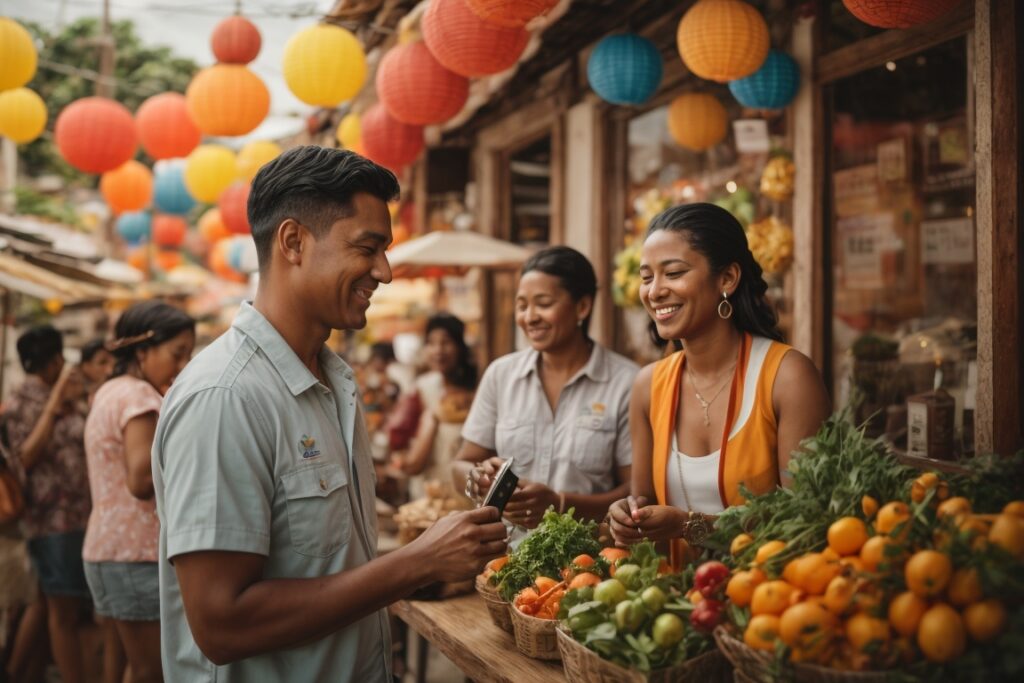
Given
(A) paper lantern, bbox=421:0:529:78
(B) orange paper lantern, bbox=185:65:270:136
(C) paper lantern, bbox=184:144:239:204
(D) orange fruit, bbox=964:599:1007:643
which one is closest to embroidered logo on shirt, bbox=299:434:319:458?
(D) orange fruit, bbox=964:599:1007:643

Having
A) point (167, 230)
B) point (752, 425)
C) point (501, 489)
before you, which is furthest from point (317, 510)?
point (167, 230)

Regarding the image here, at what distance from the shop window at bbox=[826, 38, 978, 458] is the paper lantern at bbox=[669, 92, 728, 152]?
70 cm

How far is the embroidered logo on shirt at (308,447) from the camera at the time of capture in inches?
78.5

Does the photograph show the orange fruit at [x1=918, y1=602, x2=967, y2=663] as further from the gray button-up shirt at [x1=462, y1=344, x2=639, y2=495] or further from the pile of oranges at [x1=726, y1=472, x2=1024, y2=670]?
the gray button-up shirt at [x1=462, y1=344, x2=639, y2=495]

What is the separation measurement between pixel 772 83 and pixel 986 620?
360cm

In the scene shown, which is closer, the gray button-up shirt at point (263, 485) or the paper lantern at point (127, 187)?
the gray button-up shirt at point (263, 485)

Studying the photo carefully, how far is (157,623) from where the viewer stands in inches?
158

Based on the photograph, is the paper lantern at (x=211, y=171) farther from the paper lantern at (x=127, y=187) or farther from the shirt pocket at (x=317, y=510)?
the shirt pocket at (x=317, y=510)

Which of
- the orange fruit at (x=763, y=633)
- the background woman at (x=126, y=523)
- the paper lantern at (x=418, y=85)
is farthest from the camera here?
the paper lantern at (x=418, y=85)

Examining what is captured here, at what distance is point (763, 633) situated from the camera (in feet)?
5.75

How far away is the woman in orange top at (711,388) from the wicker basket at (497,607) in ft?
1.41

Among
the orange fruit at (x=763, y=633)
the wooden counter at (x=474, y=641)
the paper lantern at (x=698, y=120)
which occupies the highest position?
the paper lantern at (x=698, y=120)

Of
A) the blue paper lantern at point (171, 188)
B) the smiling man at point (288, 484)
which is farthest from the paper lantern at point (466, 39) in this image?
the blue paper lantern at point (171, 188)

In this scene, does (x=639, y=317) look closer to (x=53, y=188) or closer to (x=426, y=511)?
(x=426, y=511)
